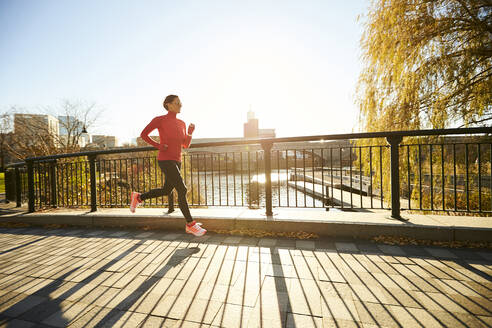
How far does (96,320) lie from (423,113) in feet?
21.7

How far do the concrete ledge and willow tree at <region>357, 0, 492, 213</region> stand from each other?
3.15 m

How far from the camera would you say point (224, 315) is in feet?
4.91

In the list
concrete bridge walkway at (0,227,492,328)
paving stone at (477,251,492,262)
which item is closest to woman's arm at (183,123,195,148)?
concrete bridge walkway at (0,227,492,328)

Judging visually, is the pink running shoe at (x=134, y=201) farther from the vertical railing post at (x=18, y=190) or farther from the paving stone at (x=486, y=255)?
the vertical railing post at (x=18, y=190)

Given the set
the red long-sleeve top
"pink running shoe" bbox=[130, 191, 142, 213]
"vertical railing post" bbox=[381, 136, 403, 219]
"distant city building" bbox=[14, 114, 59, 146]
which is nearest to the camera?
the red long-sleeve top

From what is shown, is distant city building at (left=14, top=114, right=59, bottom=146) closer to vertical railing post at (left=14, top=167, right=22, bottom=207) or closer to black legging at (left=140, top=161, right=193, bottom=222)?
vertical railing post at (left=14, top=167, right=22, bottom=207)

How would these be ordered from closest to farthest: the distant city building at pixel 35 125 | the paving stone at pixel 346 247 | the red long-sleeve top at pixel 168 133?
the paving stone at pixel 346 247 < the red long-sleeve top at pixel 168 133 < the distant city building at pixel 35 125

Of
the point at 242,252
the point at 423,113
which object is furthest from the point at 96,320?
the point at 423,113

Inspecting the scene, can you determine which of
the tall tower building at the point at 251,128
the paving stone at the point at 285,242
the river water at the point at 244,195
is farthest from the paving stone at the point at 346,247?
the tall tower building at the point at 251,128

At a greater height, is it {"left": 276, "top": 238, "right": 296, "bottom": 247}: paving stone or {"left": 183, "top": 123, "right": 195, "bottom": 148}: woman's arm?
{"left": 183, "top": 123, "right": 195, "bottom": 148}: woman's arm

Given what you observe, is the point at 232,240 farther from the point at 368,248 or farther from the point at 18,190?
the point at 18,190

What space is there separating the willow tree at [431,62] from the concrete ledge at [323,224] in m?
3.15

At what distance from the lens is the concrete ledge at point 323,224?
8.74ft

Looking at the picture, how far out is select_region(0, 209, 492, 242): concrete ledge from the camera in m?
2.66
